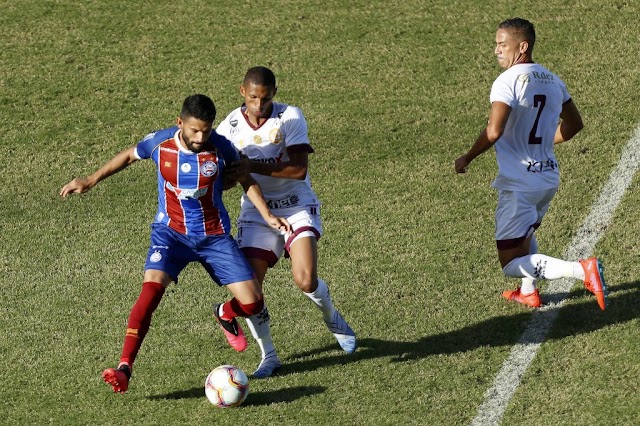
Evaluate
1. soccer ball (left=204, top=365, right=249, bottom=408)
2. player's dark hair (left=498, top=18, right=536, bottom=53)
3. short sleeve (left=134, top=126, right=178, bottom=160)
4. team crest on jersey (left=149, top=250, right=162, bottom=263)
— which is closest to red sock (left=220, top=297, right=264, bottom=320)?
soccer ball (left=204, top=365, right=249, bottom=408)

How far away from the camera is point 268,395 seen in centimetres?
894

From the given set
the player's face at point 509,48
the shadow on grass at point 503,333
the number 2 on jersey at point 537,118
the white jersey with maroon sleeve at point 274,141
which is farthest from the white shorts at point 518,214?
the white jersey with maroon sleeve at point 274,141

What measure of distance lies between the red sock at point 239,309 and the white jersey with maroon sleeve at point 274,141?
87cm

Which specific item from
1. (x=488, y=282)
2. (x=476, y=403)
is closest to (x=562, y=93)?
(x=488, y=282)

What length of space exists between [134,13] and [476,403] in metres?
8.63

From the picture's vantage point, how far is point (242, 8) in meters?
15.5

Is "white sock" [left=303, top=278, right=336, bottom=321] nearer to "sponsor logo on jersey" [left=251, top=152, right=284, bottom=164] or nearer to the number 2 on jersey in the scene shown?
"sponsor logo on jersey" [left=251, top=152, right=284, bottom=164]

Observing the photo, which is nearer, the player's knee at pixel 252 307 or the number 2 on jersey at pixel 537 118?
the player's knee at pixel 252 307

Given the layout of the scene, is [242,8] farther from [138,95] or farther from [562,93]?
[562,93]

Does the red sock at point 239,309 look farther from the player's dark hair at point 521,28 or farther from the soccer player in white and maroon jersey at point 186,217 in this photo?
the player's dark hair at point 521,28

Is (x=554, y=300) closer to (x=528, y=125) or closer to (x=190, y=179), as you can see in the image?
(x=528, y=125)

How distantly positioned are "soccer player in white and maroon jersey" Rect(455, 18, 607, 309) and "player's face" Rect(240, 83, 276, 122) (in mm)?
1624

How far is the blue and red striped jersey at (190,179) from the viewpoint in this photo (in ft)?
28.6

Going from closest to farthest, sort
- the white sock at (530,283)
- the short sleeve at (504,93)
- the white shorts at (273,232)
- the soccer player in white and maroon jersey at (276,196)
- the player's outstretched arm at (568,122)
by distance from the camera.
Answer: the soccer player in white and maroon jersey at (276,196), the short sleeve at (504,93), the white shorts at (273,232), the player's outstretched arm at (568,122), the white sock at (530,283)
